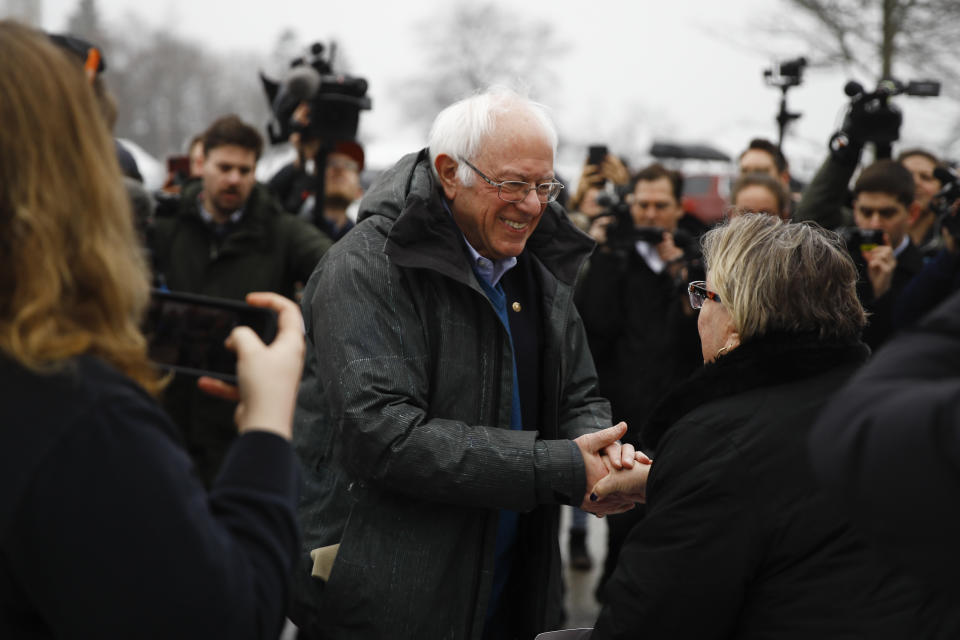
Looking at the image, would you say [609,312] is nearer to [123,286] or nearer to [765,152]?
[765,152]

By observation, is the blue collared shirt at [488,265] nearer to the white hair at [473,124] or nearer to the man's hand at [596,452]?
the white hair at [473,124]

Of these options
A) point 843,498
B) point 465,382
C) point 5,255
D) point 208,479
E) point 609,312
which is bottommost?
point 208,479

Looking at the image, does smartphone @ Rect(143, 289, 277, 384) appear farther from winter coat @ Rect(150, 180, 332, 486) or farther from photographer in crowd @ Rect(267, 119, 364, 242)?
photographer in crowd @ Rect(267, 119, 364, 242)

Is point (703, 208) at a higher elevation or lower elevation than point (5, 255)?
lower

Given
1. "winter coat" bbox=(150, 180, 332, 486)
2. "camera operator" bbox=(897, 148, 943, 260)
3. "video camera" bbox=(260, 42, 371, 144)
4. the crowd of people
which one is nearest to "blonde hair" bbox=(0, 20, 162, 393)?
the crowd of people

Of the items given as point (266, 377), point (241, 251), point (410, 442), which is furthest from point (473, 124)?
point (241, 251)

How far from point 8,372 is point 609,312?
14.7ft

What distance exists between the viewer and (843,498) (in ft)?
3.93

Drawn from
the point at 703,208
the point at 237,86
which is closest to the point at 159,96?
the point at 237,86

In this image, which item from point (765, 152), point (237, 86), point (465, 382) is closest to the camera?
point (465, 382)

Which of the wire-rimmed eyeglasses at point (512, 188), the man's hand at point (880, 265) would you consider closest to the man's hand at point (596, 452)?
the wire-rimmed eyeglasses at point (512, 188)

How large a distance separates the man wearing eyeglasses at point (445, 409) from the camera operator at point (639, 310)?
216cm

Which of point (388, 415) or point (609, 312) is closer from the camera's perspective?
point (388, 415)

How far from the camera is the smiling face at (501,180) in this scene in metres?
2.84
